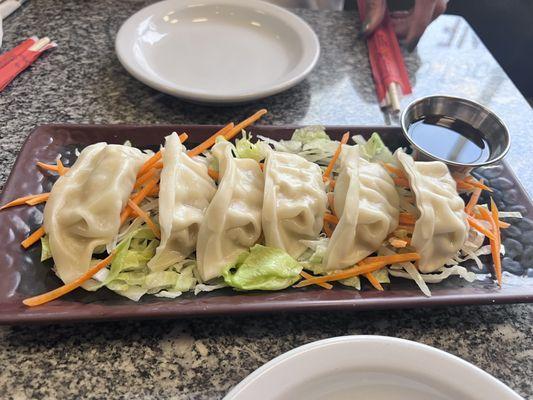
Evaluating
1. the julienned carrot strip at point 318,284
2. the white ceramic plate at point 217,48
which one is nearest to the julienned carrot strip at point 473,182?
the julienned carrot strip at point 318,284

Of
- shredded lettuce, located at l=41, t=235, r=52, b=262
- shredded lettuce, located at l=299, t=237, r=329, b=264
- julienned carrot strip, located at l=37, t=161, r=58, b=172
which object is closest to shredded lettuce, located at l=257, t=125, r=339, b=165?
shredded lettuce, located at l=299, t=237, r=329, b=264

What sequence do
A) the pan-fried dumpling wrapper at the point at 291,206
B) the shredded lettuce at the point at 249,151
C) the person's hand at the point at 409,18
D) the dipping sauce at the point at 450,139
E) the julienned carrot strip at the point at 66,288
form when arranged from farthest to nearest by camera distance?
the person's hand at the point at 409,18, the dipping sauce at the point at 450,139, the shredded lettuce at the point at 249,151, the pan-fried dumpling wrapper at the point at 291,206, the julienned carrot strip at the point at 66,288

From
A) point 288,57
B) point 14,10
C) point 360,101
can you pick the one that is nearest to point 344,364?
point 360,101

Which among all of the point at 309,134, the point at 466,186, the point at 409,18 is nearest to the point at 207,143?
the point at 309,134

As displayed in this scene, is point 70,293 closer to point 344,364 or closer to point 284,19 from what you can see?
point 344,364

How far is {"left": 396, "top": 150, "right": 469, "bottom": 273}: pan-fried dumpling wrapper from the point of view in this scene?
1318mm

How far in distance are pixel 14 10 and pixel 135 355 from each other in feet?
6.69

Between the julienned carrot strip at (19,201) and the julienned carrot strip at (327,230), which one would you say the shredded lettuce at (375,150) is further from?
the julienned carrot strip at (19,201)

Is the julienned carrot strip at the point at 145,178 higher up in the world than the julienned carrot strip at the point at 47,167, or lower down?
lower down

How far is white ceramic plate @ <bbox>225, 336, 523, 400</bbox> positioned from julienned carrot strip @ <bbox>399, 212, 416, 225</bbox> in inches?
21.5

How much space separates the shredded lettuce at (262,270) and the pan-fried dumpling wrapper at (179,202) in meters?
0.15

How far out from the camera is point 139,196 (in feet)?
4.37

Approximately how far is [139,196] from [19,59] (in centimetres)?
117

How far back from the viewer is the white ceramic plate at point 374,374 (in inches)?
34.3
